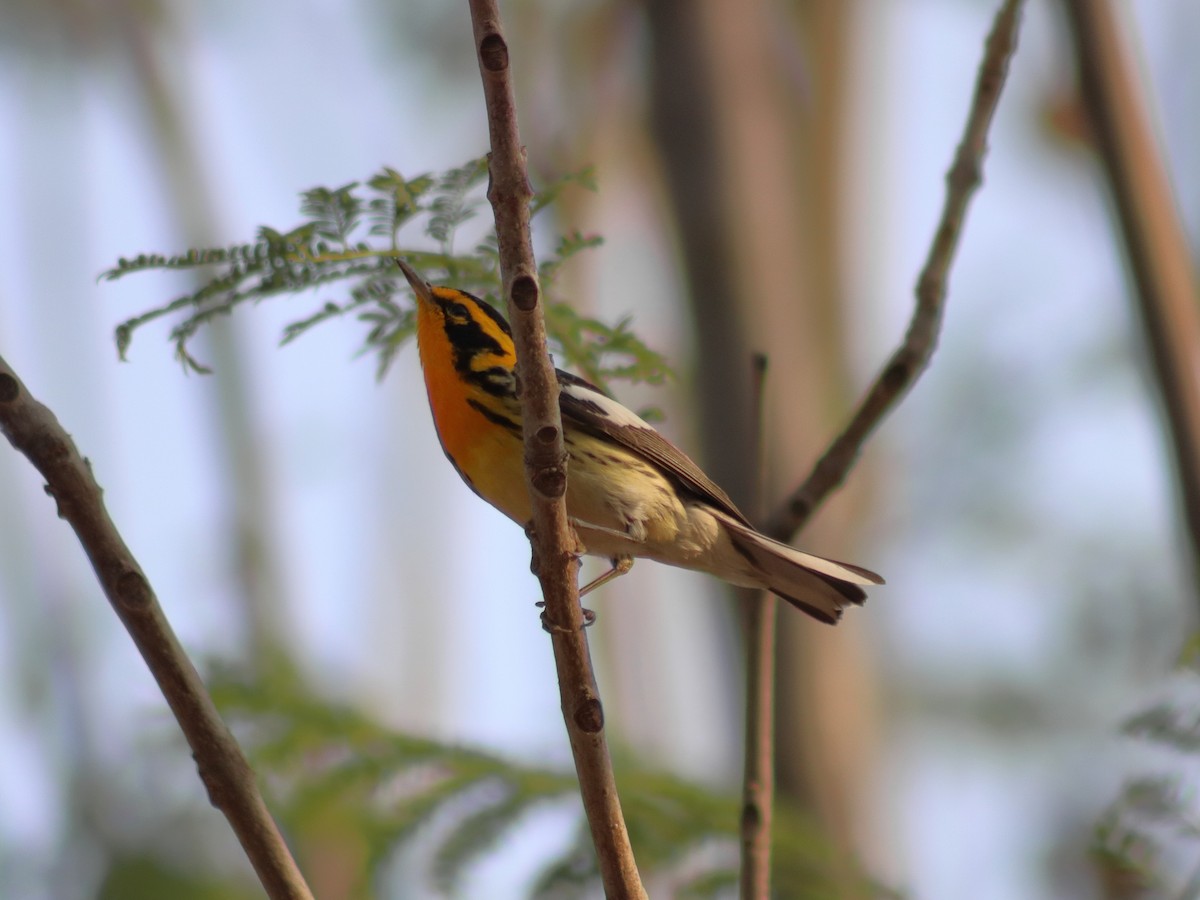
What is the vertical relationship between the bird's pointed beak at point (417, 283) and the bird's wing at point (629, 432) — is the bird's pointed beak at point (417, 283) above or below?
below

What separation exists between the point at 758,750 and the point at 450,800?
1.46m

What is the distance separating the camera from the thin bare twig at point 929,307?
124 inches

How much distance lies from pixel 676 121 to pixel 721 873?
15.3 feet

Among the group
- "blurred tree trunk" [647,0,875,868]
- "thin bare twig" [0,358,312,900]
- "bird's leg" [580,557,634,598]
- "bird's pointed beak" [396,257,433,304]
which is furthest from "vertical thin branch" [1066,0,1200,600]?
"blurred tree trunk" [647,0,875,868]

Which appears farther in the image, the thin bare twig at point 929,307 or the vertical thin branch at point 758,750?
the thin bare twig at point 929,307

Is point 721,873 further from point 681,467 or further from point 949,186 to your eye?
point 949,186

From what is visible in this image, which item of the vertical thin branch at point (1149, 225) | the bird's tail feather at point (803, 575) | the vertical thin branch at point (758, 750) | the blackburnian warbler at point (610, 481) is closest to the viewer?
the vertical thin branch at point (758, 750)

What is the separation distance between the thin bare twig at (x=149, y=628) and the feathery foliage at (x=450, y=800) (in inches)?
72.9

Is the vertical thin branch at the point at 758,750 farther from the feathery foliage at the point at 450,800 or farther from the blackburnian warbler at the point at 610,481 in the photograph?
the feathery foliage at the point at 450,800

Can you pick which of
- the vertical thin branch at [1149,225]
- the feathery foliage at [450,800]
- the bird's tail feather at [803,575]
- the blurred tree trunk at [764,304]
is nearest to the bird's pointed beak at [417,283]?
the bird's tail feather at [803,575]

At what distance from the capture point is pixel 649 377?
128 inches

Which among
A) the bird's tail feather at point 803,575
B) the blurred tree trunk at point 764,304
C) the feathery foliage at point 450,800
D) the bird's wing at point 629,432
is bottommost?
the feathery foliage at point 450,800

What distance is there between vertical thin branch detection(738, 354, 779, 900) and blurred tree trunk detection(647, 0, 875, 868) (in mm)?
3062

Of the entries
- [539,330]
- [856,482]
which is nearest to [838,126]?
[856,482]
